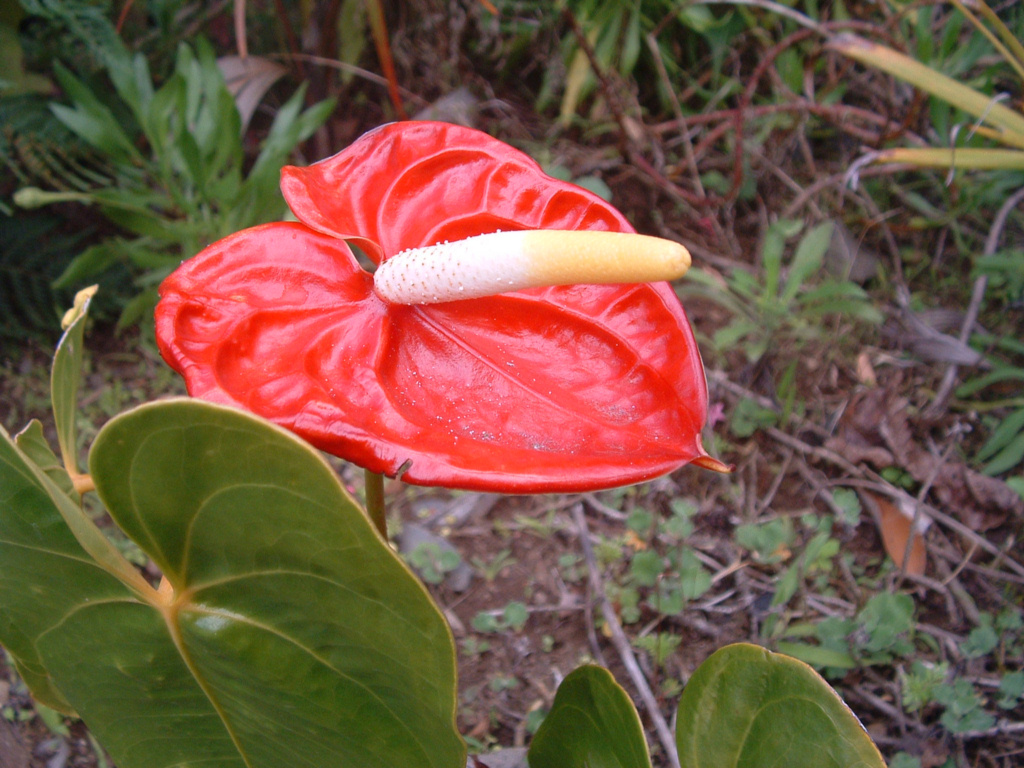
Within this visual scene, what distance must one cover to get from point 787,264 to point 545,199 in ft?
3.35

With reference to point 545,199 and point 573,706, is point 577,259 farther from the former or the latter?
point 573,706

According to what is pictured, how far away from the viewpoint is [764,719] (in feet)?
1.74

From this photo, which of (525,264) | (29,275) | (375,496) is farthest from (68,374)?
(29,275)

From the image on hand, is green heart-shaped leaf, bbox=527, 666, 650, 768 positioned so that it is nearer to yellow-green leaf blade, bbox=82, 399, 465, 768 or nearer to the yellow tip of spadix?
yellow-green leaf blade, bbox=82, 399, 465, 768

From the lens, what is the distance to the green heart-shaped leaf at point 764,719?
1.60 ft

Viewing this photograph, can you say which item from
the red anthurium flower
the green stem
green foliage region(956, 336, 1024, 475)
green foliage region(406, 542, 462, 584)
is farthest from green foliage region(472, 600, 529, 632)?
green foliage region(956, 336, 1024, 475)

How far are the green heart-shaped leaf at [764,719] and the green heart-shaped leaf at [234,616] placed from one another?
20cm

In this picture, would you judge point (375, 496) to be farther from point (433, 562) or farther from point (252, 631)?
point (433, 562)

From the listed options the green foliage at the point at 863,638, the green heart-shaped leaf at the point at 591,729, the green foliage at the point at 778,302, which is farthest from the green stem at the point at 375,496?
the green foliage at the point at 778,302

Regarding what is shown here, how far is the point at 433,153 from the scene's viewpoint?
64 centimetres

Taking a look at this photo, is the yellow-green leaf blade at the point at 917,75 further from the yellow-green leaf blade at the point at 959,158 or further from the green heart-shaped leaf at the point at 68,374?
the green heart-shaped leaf at the point at 68,374

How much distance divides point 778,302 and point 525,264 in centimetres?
82

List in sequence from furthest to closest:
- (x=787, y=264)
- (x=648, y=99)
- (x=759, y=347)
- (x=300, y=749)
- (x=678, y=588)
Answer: (x=648, y=99) < (x=787, y=264) < (x=759, y=347) < (x=678, y=588) < (x=300, y=749)

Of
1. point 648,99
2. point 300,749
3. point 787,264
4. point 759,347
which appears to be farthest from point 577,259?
point 648,99
